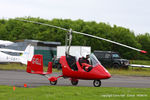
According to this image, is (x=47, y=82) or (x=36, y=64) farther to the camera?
(x=47, y=82)

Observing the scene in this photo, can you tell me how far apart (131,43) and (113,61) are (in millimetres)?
51259

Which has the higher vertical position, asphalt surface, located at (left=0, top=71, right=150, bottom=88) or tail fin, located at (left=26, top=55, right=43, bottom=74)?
tail fin, located at (left=26, top=55, right=43, bottom=74)

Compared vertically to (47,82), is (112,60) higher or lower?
higher

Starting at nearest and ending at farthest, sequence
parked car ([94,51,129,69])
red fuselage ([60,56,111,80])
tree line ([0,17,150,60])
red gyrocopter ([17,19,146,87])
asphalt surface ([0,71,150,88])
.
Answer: red fuselage ([60,56,111,80]), red gyrocopter ([17,19,146,87]), asphalt surface ([0,71,150,88]), parked car ([94,51,129,69]), tree line ([0,17,150,60])

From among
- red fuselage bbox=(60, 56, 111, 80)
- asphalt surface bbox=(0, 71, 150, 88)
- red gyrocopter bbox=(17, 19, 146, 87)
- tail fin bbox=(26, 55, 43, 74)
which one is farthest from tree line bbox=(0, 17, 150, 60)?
red fuselage bbox=(60, 56, 111, 80)

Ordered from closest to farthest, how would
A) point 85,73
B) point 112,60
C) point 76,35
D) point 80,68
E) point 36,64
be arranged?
point 85,73 → point 80,68 → point 36,64 → point 112,60 → point 76,35

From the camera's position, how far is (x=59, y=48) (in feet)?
135

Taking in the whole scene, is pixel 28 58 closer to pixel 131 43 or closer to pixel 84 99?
pixel 84 99

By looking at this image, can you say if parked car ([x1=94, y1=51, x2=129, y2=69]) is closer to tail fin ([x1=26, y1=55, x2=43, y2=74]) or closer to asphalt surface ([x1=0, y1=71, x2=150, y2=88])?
asphalt surface ([x1=0, y1=71, x2=150, y2=88])

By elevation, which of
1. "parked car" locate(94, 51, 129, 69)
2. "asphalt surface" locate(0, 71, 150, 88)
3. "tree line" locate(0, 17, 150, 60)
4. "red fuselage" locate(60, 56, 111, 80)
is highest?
"tree line" locate(0, 17, 150, 60)

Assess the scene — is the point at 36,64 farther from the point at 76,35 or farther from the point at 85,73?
the point at 76,35

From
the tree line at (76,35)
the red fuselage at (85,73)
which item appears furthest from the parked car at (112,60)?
the tree line at (76,35)

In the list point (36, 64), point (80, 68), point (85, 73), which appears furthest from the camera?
point (36, 64)

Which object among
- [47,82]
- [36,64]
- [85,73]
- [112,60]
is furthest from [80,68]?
[112,60]
